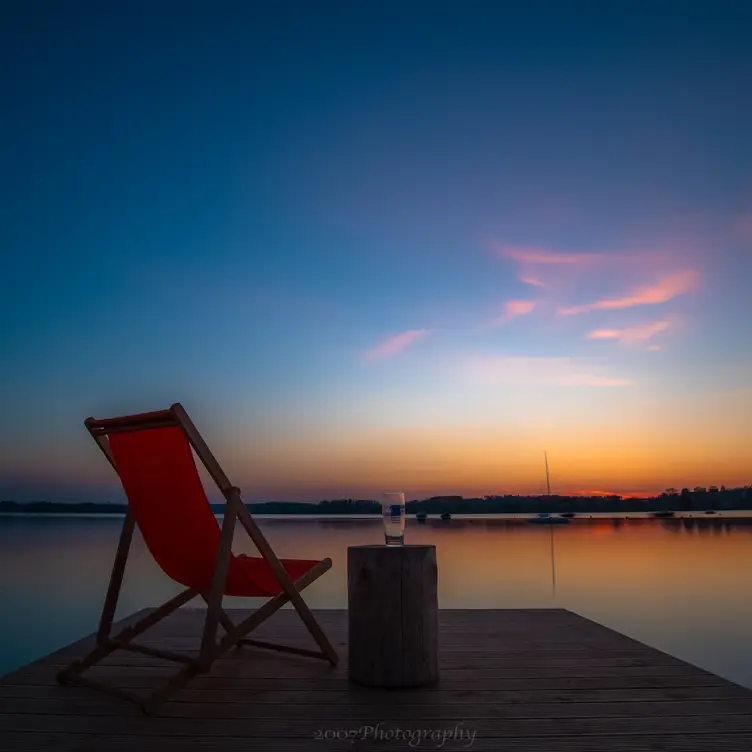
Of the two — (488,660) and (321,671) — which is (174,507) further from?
(488,660)

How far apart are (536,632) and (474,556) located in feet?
43.5

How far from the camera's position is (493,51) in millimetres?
9797

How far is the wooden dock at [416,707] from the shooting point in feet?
7.19

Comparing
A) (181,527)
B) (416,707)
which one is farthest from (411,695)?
(181,527)

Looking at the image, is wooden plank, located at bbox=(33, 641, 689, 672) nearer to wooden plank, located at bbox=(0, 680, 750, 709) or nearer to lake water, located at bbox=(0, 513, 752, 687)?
wooden plank, located at bbox=(0, 680, 750, 709)

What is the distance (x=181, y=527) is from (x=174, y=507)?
0.09m

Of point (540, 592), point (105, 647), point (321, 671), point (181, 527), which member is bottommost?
point (540, 592)

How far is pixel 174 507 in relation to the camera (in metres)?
2.95

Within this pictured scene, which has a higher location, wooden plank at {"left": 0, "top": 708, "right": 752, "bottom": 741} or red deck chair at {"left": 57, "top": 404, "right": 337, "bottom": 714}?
red deck chair at {"left": 57, "top": 404, "right": 337, "bottom": 714}

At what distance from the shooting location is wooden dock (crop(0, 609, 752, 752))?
2191 millimetres

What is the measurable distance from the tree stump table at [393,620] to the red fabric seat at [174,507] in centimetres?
45

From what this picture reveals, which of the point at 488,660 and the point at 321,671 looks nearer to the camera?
the point at 321,671

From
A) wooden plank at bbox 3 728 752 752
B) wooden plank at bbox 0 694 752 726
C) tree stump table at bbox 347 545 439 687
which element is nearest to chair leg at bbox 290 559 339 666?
tree stump table at bbox 347 545 439 687

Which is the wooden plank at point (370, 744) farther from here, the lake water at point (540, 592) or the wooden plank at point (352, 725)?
the lake water at point (540, 592)
